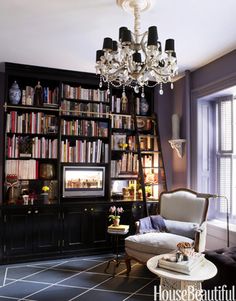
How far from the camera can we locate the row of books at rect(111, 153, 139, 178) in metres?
4.76

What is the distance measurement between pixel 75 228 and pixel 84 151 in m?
A: 1.16

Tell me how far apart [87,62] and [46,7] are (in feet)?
4.78

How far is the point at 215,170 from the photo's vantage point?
440 centimetres

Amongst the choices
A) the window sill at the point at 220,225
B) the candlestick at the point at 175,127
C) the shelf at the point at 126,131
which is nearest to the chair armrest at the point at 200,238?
the window sill at the point at 220,225

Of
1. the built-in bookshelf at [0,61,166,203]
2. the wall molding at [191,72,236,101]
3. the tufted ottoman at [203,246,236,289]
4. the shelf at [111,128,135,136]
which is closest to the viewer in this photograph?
the tufted ottoman at [203,246,236,289]

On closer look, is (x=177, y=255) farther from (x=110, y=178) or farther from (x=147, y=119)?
(x=147, y=119)

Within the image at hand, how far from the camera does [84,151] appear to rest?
4578 mm

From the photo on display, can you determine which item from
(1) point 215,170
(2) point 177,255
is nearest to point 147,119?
(1) point 215,170

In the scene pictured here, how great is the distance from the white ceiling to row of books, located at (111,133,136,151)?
135cm

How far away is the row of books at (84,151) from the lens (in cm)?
→ 448

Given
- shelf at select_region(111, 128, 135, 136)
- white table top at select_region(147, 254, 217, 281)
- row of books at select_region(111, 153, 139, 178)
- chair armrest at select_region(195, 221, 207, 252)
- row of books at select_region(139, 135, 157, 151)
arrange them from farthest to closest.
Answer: row of books at select_region(139, 135, 157, 151)
shelf at select_region(111, 128, 135, 136)
row of books at select_region(111, 153, 139, 178)
chair armrest at select_region(195, 221, 207, 252)
white table top at select_region(147, 254, 217, 281)

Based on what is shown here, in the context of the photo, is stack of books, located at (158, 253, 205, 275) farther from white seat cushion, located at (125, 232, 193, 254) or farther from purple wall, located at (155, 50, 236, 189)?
purple wall, located at (155, 50, 236, 189)

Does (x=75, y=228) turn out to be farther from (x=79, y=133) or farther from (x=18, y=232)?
(x=79, y=133)

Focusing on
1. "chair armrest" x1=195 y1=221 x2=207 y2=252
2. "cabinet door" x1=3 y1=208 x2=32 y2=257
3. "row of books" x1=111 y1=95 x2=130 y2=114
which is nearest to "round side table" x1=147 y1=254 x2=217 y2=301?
"chair armrest" x1=195 y1=221 x2=207 y2=252
